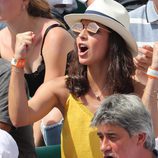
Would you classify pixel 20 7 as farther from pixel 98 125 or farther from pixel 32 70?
pixel 98 125

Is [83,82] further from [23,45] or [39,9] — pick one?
[39,9]

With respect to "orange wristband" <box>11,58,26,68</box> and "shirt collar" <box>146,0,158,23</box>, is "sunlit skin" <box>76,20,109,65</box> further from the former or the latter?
"shirt collar" <box>146,0,158,23</box>

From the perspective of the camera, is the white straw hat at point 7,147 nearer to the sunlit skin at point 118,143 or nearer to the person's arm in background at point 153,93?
the sunlit skin at point 118,143

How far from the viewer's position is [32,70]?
503 centimetres

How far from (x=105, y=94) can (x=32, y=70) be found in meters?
1.04

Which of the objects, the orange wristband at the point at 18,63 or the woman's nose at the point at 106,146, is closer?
the woman's nose at the point at 106,146

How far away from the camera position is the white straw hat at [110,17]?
13.4 feet

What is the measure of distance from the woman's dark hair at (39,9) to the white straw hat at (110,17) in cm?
90

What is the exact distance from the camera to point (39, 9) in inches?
203

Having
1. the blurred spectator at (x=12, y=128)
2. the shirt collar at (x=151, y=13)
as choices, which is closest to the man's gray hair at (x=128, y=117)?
the blurred spectator at (x=12, y=128)

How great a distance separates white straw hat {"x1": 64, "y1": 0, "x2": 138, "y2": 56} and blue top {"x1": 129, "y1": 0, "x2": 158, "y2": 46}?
533mm

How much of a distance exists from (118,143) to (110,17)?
1.06 meters

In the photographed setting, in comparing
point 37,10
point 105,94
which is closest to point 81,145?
point 105,94

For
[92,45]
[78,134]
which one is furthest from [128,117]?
[92,45]
